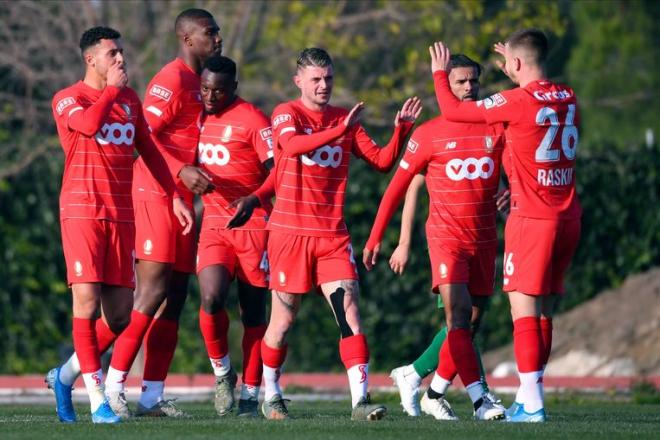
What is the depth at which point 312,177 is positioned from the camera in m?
9.98

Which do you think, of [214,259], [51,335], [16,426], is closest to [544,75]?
[214,259]

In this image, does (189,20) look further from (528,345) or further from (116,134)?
(528,345)

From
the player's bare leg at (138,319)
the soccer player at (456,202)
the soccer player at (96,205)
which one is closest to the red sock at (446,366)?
the soccer player at (456,202)

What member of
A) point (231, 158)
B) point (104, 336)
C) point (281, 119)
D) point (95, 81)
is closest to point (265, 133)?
point (231, 158)

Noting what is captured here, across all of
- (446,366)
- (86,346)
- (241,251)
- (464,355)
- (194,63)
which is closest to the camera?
(86,346)

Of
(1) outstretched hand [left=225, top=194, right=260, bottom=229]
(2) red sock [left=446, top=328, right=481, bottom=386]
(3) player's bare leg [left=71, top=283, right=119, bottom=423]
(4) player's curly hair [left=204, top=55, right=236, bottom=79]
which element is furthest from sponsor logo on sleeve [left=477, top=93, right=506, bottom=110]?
(3) player's bare leg [left=71, top=283, right=119, bottom=423]

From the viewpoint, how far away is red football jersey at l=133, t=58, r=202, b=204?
10.6 metres

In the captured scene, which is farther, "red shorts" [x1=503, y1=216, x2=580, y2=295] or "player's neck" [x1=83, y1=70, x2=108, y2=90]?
"player's neck" [x1=83, y1=70, x2=108, y2=90]

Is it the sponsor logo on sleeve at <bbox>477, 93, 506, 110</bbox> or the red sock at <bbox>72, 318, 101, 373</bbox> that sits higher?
the sponsor logo on sleeve at <bbox>477, 93, 506, 110</bbox>

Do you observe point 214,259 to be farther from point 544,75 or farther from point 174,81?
point 544,75

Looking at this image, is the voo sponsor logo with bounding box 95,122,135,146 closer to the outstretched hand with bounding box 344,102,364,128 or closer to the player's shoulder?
the outstretched hand with bounding box 344,102,364,128

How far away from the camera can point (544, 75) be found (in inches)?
375

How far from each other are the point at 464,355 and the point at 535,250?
39.3 inches

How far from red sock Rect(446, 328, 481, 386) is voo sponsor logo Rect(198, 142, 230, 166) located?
2.15 m
